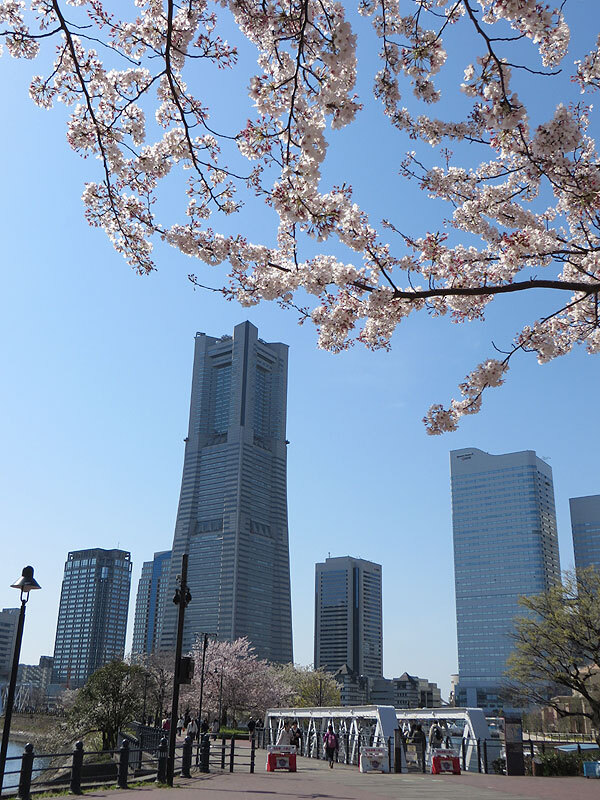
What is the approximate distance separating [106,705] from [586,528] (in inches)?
7228

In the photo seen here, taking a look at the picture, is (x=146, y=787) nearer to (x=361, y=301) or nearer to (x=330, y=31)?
(x=361, y=301)

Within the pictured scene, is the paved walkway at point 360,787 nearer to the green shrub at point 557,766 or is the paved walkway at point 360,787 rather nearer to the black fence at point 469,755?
the black fence at point 469,755

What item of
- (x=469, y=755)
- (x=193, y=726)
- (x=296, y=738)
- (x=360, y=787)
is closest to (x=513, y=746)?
(x=469, y=755)

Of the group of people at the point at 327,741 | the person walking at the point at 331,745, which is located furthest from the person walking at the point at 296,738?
the person walking at the point at 331,745

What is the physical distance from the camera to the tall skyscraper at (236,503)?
16662 centimetres

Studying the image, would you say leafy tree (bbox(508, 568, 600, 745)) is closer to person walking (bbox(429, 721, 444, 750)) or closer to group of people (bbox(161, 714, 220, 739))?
person walking (bbox(429, 721, 444, 750))

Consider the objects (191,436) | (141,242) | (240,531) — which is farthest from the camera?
(191,436)

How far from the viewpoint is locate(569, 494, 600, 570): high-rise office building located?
189625 millimetres

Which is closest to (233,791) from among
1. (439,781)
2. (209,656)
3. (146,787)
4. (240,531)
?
(146,787)

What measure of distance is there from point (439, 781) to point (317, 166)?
1849cm

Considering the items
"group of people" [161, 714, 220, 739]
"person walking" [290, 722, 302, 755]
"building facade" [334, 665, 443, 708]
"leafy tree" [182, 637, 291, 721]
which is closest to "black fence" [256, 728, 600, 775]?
"person walking" [290, 722, 302, 755]

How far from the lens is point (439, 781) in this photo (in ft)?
Result: 63.9

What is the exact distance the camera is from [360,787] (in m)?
17.0

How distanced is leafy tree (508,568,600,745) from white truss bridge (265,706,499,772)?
168 inches
